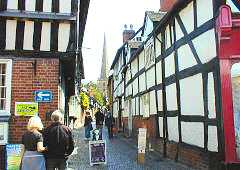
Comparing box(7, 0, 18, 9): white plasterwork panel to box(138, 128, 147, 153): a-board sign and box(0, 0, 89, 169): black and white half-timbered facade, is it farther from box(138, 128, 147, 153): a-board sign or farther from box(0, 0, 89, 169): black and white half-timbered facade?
box(138, 128, 147, 153): a-board sign

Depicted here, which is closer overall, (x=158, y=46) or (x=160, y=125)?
(x=160, y=125)

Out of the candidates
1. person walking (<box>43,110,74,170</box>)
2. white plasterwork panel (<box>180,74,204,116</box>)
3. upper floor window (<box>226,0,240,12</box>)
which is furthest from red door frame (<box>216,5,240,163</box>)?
A: person walking (<box>43,110,74,170</box>)

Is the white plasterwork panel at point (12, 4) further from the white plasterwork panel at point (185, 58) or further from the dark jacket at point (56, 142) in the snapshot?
the white plasterwork panel at point (185, 58)

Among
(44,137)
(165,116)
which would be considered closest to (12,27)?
(44,137)

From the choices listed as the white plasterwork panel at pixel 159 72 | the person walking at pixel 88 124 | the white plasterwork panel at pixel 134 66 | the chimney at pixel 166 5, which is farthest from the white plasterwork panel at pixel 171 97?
the chimney at pixel 166 5

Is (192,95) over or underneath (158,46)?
underneath

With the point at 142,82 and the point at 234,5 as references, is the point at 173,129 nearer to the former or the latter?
the point at 234,5

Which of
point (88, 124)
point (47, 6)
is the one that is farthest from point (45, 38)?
point (88, 124)

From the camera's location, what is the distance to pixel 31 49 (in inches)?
376

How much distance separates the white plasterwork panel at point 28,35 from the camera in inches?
376

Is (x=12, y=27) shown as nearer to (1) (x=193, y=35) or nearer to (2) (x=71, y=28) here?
(2) (x=71, y=28)

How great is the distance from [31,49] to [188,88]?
4.38m

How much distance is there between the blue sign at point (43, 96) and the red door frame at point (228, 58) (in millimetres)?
4233

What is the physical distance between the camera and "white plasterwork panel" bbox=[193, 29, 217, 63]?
8.65m
